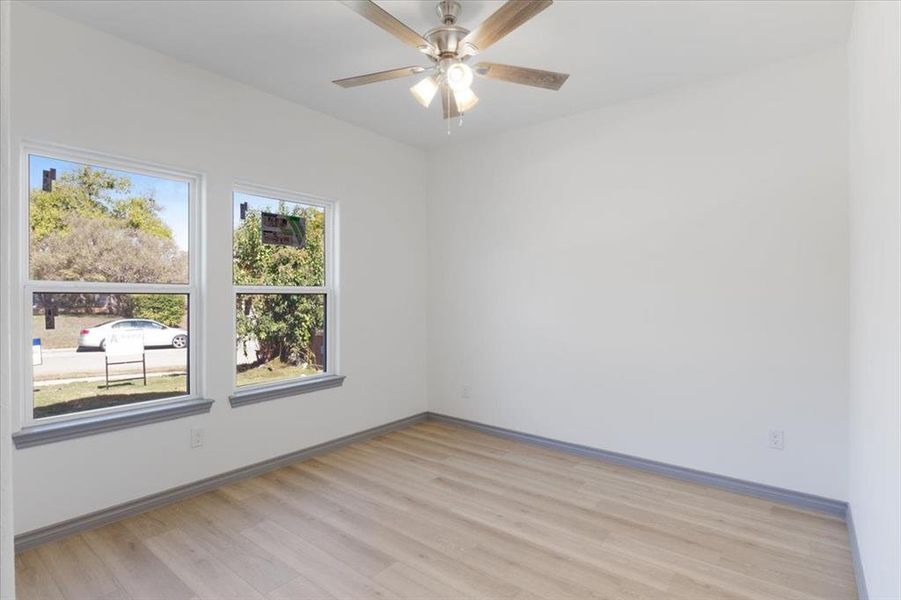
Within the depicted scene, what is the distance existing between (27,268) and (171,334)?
2.74ft

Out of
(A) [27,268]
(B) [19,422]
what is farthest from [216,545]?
(A) [27,268]

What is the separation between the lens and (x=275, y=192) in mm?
3598

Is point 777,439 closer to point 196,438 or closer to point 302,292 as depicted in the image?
point 302,292

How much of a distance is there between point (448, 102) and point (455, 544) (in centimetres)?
252

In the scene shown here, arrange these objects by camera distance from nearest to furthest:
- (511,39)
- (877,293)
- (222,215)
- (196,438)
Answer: (877,293) → (511,39) → (196,438) → (222,215)

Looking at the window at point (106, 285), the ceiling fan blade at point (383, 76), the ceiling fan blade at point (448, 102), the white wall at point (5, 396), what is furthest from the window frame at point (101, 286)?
the white wall at point (5, 396)

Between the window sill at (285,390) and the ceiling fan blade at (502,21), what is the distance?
271 centimetres

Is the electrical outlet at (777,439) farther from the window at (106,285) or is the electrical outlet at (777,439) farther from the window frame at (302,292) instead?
the window at (106,285)

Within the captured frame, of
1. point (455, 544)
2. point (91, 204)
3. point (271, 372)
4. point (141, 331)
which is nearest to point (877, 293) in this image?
point (455, 544)

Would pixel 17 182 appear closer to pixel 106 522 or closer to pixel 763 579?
pixel 106 522

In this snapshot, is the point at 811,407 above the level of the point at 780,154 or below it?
below

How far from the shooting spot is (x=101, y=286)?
2721 mm

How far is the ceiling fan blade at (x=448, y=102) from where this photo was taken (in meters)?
2.65

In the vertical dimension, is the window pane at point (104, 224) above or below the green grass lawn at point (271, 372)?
above
